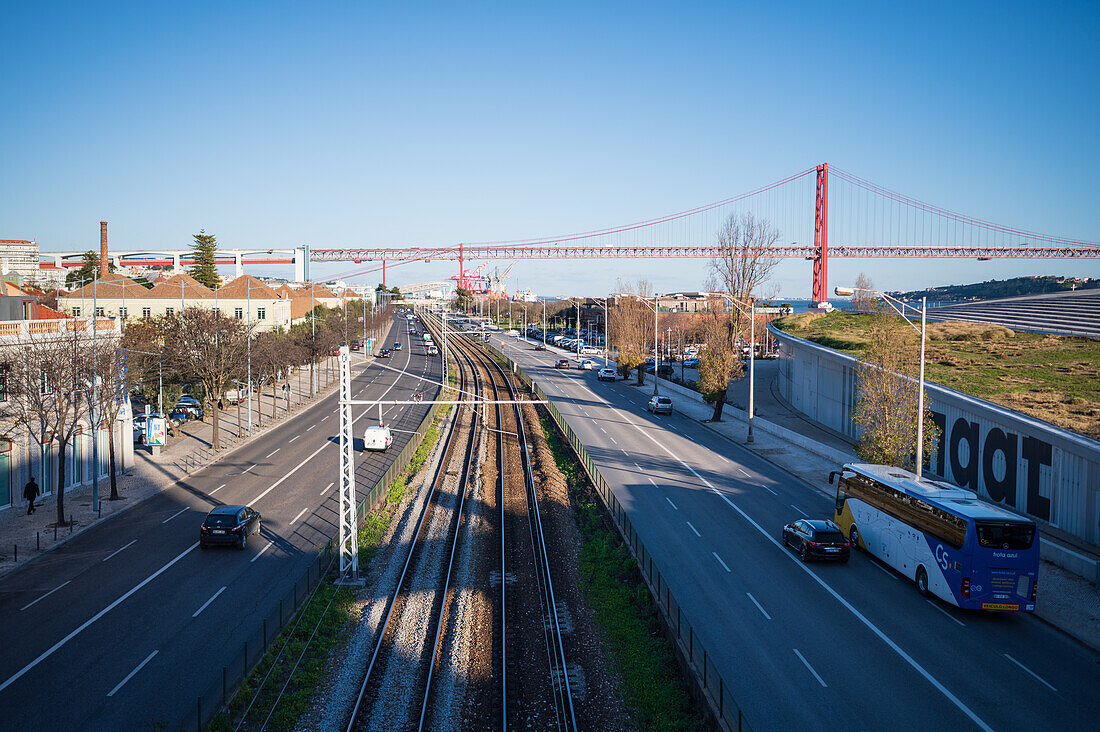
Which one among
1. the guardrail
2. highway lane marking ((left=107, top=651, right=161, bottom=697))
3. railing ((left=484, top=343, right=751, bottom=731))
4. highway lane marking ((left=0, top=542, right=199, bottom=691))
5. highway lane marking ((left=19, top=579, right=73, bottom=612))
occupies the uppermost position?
railing ((left=484, top=343, right=751, bottom=731))

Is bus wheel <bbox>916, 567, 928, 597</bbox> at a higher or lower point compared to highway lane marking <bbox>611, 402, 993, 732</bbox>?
higher

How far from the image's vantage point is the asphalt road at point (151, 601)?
1433 centimetres

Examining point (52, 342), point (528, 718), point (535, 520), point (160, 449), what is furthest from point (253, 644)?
point (160, 449)

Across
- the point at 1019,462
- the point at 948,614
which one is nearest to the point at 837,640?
the point at 948,614

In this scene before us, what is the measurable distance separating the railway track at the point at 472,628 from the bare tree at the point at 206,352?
15.9 metres

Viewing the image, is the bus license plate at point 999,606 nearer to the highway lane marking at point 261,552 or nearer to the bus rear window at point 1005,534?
the bus rear window at point 1005,534

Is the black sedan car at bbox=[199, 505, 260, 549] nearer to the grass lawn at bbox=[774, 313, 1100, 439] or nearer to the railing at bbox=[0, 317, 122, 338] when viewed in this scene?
the railing at bbox=[0, 317, 122, 338]

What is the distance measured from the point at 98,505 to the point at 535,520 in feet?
52.9

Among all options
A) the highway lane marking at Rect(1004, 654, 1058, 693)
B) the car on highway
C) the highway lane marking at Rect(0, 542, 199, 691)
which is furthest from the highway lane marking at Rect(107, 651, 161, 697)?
the car on highway

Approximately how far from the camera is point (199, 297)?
239 ft

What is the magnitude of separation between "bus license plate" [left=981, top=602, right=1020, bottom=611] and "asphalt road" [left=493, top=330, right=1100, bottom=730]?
0.47 metres

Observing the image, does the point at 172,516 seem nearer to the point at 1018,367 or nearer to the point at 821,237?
the point at 1018,367

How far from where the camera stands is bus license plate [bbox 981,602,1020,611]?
694 inches

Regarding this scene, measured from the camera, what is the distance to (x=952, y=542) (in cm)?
1817
